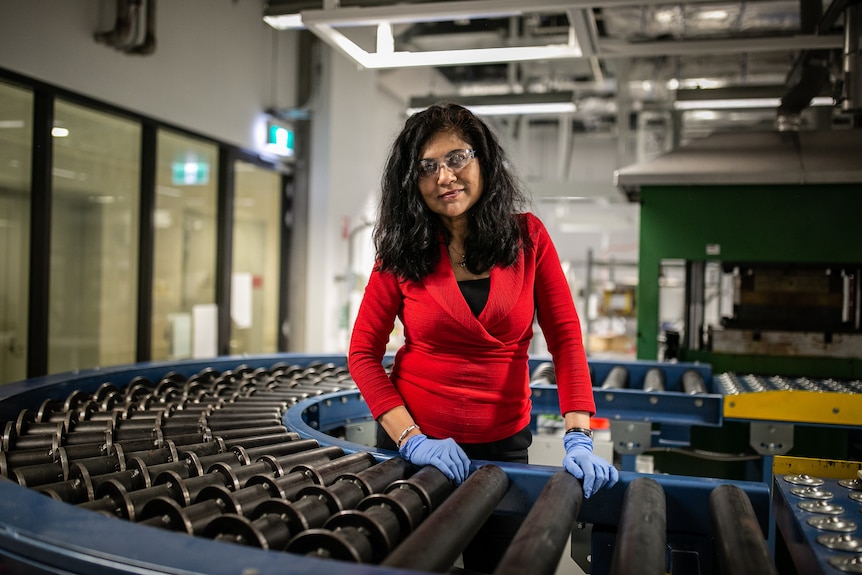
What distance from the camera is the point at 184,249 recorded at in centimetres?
552

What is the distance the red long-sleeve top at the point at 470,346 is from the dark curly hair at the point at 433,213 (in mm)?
34

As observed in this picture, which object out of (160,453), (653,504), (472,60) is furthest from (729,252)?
(160,453)

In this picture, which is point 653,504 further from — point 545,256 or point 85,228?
point 85,228

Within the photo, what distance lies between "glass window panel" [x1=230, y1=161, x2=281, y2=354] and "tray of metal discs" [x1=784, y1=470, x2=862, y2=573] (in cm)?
535

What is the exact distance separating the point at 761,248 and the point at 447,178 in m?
2.43

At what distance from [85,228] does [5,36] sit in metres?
1.27

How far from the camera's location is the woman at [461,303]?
153cm

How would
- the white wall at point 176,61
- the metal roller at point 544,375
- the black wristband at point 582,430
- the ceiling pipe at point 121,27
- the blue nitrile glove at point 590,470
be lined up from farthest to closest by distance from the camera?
the ceiling pipe at point 121,27 → the white wall at point 176,61 → the metal roller at point 544,375 → the black wristband at point 582,430 → the blue nitrile glove at point 590,470

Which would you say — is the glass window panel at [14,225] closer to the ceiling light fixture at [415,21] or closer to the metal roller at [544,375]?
the ceiling light fixture at [415,21]

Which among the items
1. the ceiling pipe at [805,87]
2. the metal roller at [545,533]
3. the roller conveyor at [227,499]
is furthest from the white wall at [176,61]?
the ceiling pipe at [805,87]

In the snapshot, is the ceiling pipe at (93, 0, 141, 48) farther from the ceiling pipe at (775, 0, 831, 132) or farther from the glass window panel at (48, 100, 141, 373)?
the ceiling pipe at (775, 0, 831, 132)

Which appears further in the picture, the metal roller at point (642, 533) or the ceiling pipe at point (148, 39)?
the ceiling pipe at point (148, 39)

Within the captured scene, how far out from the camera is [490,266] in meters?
1.56

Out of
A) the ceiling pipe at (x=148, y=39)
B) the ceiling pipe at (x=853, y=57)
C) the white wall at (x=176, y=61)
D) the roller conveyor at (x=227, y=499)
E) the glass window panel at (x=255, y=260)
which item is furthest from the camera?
the glass window panel at (x=255, y=260)
